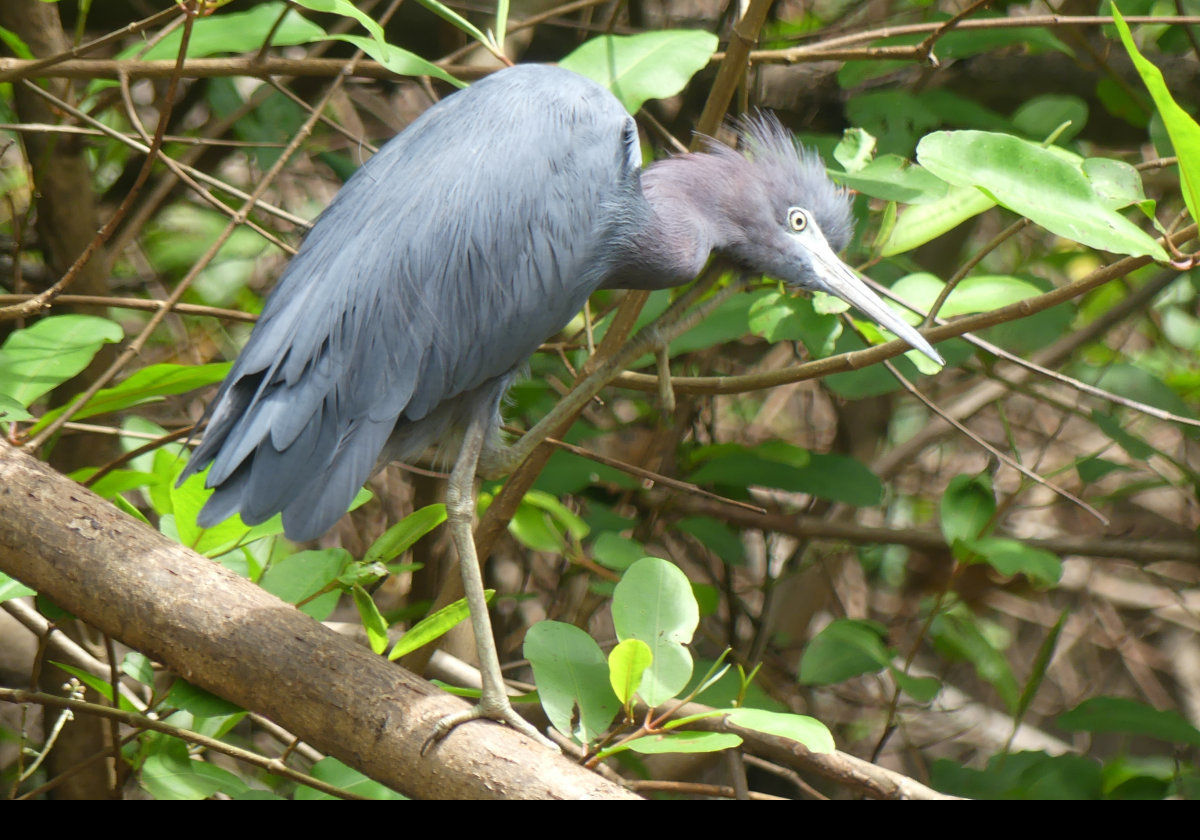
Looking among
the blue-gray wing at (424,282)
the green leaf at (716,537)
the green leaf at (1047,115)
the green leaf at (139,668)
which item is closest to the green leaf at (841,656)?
the green leaf at (716,537)

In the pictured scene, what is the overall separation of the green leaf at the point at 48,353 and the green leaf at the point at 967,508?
155 cm

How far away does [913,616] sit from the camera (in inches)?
136

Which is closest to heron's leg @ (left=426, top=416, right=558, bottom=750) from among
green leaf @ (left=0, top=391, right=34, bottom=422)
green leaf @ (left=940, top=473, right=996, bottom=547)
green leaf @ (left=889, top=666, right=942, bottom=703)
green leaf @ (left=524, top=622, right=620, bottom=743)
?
green leaf @ (left=524, top=622, right=620, bottom=743)

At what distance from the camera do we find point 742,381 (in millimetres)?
1820

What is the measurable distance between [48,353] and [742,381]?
114 centimetres

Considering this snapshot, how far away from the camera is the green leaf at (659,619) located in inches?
57.2

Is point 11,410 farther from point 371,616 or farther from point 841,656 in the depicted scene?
point 841,656

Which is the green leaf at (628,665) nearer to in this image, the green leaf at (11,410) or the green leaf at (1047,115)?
the green leaf at (11,410)

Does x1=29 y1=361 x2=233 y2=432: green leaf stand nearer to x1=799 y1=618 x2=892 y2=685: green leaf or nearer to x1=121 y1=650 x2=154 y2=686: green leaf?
x1=121 y1=650 x2=154 y2=686: green leaf

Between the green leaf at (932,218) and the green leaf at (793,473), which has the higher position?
the green leaf at (932,218)

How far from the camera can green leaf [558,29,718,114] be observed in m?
1.86

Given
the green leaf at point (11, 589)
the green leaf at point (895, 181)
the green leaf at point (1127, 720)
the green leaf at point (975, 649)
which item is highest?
the green leaf at point (895, 181)

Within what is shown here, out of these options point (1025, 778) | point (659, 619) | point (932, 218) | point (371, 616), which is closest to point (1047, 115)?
point (932, 218)

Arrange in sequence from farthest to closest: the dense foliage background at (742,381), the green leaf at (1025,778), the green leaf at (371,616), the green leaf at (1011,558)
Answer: the green leaf at (1011,558)
the green leaf at (1025,778)
the dense foliage background at (742,381)
the green leaf at (371,616)
